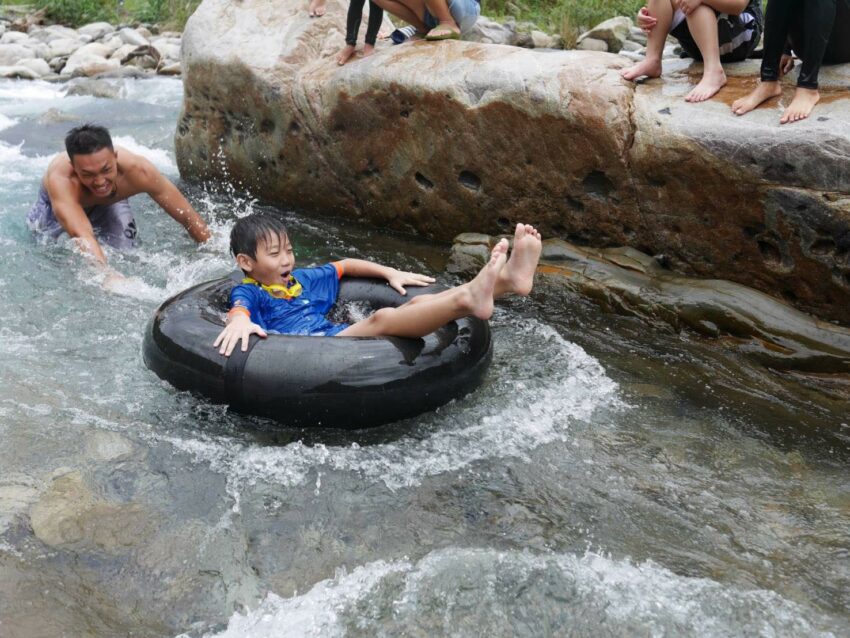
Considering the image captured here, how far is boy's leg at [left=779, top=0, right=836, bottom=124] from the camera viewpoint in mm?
4520

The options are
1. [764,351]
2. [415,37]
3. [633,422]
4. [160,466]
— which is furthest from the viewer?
[415,37]

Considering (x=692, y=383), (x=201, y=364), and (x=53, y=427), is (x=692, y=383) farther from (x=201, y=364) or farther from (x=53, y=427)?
(x=53, y=427)

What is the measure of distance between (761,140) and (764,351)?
1119 mm

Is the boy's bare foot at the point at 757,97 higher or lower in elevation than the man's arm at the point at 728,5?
lower

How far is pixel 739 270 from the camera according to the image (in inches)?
196

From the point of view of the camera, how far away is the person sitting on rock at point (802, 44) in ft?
14.9

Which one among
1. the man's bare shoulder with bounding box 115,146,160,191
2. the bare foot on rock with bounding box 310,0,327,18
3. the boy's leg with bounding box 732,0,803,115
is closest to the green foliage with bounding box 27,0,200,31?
the bare foot on rock with bounding box 310,0,327,18

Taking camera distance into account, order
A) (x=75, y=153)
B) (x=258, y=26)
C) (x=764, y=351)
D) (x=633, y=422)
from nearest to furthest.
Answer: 1. (x=633, y=422)
2. (x=764, y=351)
3. (x=75, y=153)
4. (x=258, y=26)

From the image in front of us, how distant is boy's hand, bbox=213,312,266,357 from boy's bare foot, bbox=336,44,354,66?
3.16 metres

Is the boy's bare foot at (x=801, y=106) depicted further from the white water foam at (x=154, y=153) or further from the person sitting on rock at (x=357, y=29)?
the white water foam at (x=154, y=153)

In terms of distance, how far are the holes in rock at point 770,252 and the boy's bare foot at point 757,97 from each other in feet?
2.36

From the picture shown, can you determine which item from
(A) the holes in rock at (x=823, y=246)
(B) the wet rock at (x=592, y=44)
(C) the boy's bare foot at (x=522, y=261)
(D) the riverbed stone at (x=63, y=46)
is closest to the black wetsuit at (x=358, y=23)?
(C) the boy's bare foot at (x=522, y=261)

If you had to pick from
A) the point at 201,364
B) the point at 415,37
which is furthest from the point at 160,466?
the point at 415,37

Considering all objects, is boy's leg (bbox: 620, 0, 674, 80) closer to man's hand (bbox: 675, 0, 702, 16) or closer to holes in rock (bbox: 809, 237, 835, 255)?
man's hand (bbox: 675, 0, 702, 16)
